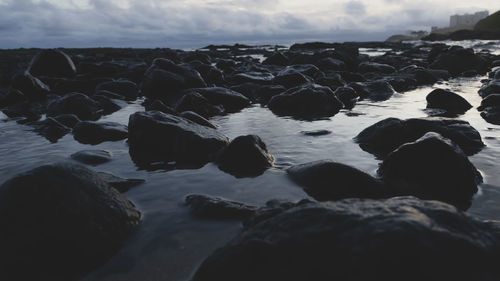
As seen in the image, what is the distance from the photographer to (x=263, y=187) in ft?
13.0

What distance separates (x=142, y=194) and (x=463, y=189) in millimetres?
3124

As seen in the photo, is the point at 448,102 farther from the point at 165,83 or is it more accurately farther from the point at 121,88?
the point at 121,88

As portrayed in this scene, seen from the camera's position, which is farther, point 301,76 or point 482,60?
point 482,60

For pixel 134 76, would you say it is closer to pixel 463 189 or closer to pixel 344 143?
pixel 344 143

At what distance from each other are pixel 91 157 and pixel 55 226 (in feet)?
8.15

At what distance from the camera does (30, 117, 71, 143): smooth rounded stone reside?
6477 millimetres

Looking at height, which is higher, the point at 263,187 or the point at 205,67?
the point at 205,67

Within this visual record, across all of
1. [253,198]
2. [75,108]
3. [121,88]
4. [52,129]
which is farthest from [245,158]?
[121,88]

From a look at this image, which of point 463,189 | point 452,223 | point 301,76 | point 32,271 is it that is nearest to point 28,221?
point 32,271

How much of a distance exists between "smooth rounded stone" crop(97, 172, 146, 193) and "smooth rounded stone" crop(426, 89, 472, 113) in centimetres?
696

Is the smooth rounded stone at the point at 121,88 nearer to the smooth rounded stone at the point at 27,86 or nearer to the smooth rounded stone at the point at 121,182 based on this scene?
the smooth rounded stone at the point at 27,86

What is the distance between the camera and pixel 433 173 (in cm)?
376

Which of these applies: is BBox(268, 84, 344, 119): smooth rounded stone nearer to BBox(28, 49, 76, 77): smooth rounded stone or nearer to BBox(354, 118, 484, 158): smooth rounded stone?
BBox(354, 118, 484, 158): smooth rounded stone

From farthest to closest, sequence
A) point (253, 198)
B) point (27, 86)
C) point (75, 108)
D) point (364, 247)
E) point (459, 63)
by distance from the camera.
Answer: point (459, 63) < point (27, 86) < point (75, 108) < point (253, 198) < point (364, 247)
